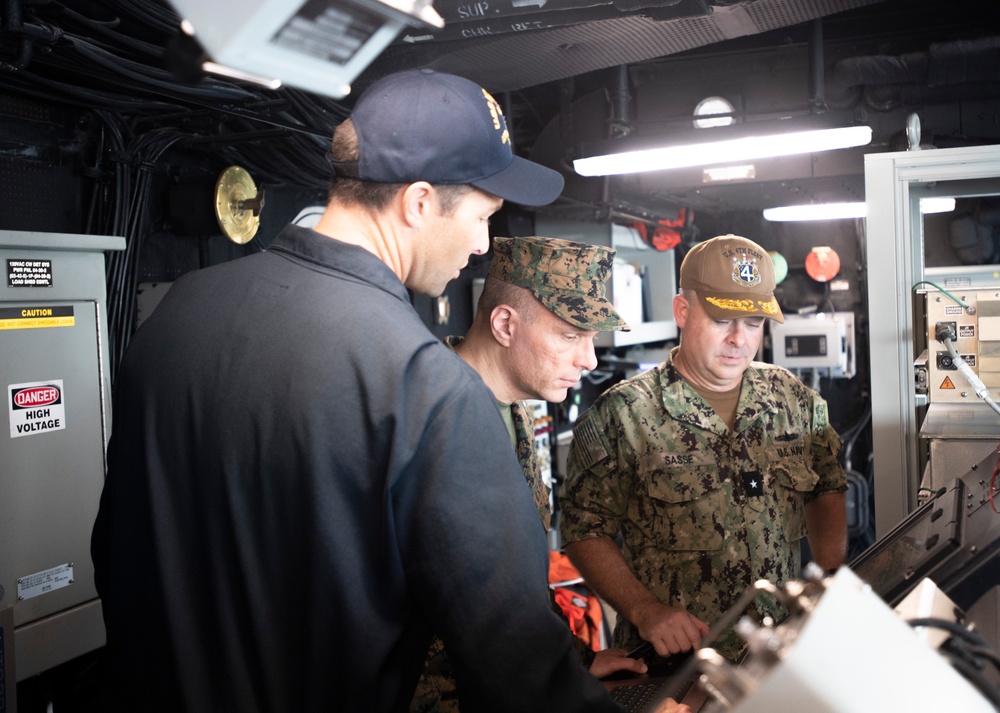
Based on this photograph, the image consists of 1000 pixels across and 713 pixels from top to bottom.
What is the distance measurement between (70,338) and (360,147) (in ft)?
6.06

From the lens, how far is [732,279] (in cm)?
251

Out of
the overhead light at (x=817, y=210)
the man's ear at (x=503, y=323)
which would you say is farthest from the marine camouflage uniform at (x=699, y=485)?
the overhead light at (x=817, y=210)

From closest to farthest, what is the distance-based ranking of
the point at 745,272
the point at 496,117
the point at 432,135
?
the point at 432,135, the point at 496,117, the point at 745,272

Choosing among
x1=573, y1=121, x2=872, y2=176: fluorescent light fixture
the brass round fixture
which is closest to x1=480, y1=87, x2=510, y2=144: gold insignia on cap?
x1=573, y1=121, x2=872, y2=176: fluorescent light fixture

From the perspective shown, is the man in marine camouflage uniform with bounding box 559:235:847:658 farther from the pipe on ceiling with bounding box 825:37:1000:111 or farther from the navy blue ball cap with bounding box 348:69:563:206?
the pipe on ceiling with bounding box 825:37:1000:111

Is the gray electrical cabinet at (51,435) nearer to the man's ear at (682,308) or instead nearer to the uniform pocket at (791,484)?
the man's ear at (682,308)

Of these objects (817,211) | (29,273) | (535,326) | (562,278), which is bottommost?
(535,326)

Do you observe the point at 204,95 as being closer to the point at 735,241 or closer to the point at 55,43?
the point at 55,43

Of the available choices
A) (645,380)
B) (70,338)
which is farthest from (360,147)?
(70,338)

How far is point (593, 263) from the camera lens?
215 cm

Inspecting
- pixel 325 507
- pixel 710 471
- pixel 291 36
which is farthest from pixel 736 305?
pixel 291 36

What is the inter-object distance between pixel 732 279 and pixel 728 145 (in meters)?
1.24

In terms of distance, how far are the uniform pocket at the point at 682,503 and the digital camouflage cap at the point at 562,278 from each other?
1.67ft

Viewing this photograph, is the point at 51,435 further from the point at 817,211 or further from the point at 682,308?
the point at 817,211
